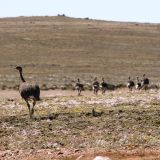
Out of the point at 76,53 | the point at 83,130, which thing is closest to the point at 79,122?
the point at 83,130

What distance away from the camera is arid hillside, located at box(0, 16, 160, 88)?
6694 cm

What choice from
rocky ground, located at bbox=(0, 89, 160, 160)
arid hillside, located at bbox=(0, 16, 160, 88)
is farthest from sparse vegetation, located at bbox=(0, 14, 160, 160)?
arid hillside, located at bbox=(0, 16, 160, 88)

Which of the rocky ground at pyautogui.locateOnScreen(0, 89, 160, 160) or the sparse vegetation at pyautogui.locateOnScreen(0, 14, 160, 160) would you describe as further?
the sparse vegetation at pyautogui.locateOnScreen(0, 14, 160, 160)

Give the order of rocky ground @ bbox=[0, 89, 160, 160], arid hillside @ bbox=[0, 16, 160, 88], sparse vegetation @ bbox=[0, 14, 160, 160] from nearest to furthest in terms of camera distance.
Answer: rocky ground @ bbox=[0, 89, 160, 160] < sparse vegetation @ bbox=[0, 14, 160, 160] < arid hillside @ bbox=[0, 16, 160, 88]

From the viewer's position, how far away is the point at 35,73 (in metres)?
67.6

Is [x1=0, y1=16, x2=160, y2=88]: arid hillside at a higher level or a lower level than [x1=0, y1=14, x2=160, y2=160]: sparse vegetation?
lower

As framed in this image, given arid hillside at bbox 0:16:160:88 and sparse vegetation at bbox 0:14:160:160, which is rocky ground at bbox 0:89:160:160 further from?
arid hillside at bbox 0:16:160:88

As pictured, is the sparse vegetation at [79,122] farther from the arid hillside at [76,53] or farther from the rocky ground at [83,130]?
the arid hillside at [76,53]

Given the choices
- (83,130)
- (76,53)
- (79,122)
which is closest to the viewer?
(83,130)

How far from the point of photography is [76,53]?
286 ft

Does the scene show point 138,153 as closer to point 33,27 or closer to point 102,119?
point 102,119

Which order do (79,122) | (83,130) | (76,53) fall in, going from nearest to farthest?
(83,130)
(79,122)
(76,53)

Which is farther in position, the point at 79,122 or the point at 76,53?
the point at 76,53

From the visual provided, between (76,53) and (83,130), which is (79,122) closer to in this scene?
(83,130)
